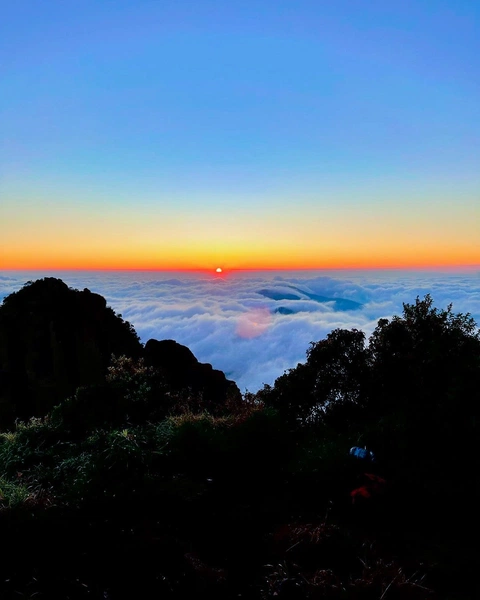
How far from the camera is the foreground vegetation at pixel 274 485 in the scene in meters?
4.17

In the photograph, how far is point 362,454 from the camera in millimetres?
6863

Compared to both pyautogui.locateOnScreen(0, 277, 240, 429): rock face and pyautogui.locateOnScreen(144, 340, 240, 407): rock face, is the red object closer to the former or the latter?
pyautogui.locateOnScreen(144, 340, 240, 407): rock face

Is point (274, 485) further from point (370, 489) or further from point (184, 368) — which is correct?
point (184, 368)

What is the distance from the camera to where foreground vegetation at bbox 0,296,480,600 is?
164 inches

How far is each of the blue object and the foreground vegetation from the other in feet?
0.42

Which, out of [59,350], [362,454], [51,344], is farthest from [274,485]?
[51,344]

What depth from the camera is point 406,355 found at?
9836 millimetres

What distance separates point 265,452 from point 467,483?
312 centimetres

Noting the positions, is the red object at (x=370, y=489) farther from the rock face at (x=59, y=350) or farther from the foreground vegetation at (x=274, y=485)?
the rock face at (x=59, y=350)

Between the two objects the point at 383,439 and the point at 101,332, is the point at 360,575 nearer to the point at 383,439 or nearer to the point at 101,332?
the point at 383,439

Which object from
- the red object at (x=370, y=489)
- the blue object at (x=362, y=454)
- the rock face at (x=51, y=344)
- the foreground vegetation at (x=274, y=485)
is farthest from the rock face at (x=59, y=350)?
the red object at (x=370, y=489)

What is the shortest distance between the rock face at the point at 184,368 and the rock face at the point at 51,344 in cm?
92

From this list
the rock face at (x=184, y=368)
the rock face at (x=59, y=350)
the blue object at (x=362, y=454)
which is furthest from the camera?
the rock face at (x=59, y=350)

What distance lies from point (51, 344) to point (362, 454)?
1547 centimetres
